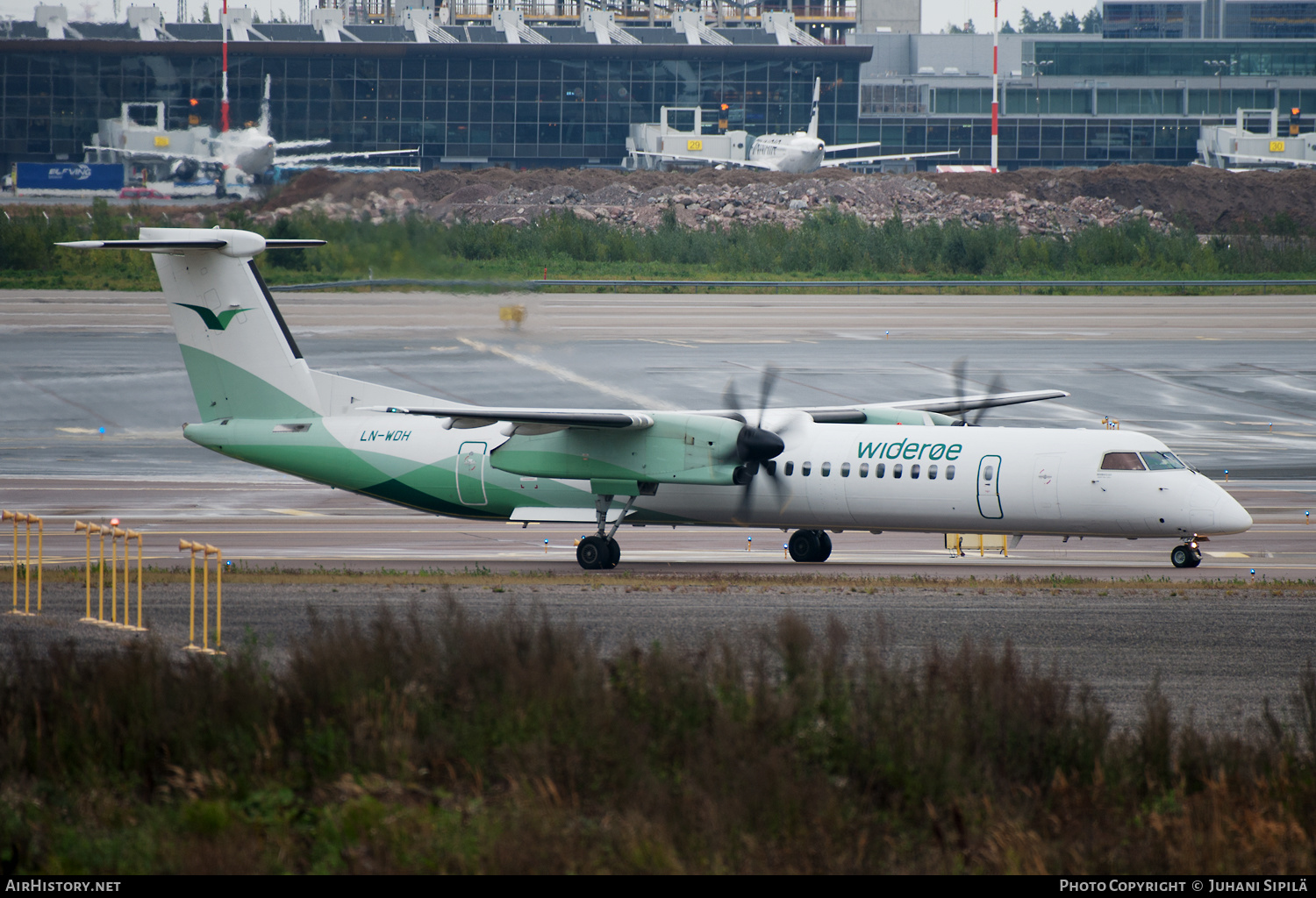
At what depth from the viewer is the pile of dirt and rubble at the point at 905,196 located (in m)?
73.8

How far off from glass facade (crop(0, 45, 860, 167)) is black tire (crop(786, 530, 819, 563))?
271ft

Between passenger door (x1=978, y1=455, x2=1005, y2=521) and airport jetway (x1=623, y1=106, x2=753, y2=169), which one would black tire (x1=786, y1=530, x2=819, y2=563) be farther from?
airport jetway (x1=623, y1=106, x2=753, y2=169)

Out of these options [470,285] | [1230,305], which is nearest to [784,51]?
[1230,305]

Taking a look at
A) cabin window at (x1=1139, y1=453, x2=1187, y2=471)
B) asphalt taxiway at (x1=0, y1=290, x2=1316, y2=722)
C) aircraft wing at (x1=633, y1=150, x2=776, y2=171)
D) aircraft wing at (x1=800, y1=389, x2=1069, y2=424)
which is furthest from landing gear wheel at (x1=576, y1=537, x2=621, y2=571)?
aircraft wing at (x1=633, y1=150, x2=776, y2=171)

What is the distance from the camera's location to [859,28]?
145125mm

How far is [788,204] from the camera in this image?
7700 centimetres

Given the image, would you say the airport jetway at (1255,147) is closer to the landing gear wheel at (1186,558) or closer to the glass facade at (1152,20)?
the glass facade at (1152,20)

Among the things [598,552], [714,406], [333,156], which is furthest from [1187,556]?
[333,156]

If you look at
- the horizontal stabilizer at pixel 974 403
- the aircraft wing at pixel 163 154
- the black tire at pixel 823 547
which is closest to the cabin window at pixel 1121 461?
the horizontal stabilizer at pixel 974 403

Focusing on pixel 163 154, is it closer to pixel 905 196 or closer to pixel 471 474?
pixel 905 196

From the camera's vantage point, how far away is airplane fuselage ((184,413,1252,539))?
72.1ft

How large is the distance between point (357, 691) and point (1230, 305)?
182 ft

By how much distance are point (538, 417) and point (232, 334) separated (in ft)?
21.3

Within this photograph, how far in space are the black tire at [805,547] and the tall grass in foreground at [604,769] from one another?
1343 cm
